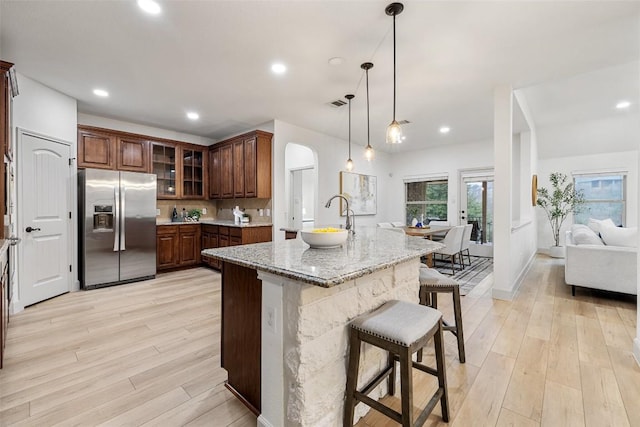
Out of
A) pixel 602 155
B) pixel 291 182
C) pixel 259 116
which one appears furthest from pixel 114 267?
pixel 602 155

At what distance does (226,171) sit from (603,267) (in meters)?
5.70

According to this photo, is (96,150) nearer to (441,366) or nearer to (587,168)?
(441,366)

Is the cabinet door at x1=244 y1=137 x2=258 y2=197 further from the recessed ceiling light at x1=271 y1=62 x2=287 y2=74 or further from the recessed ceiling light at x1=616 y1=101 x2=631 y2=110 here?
the recessed ceiling light at x1=616 y1=101 x2=631 y2=110

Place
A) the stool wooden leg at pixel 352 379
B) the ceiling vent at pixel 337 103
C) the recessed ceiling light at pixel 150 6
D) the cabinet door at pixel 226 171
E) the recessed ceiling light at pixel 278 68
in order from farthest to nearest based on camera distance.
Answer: the cabinet door at pixel 226 171 → the ceiling vent at pixel 337 103 → the recessed ceiling light at pixel 278 68 → the recessed ceiling light at pixel 150 6 → the stool wooden leg at pixel 352 379

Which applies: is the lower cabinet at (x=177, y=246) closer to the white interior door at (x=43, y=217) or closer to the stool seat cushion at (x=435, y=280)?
the white interior door at (x=43, y=217)

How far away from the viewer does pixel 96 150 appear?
4371 mm

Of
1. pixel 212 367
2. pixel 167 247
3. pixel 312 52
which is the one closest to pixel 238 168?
pixel 167 247

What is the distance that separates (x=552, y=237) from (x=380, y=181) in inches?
164

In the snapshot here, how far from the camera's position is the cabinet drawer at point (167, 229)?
15.9 feet

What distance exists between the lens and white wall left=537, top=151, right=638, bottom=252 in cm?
561

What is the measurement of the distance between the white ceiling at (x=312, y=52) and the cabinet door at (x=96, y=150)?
387 mm

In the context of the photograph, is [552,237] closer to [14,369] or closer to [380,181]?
[380,181]

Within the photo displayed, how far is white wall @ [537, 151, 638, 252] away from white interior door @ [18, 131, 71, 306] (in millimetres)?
8984

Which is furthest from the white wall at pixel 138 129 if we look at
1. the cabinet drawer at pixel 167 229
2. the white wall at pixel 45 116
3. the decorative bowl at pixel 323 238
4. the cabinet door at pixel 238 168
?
the decorative bowl at pixel 323 238
